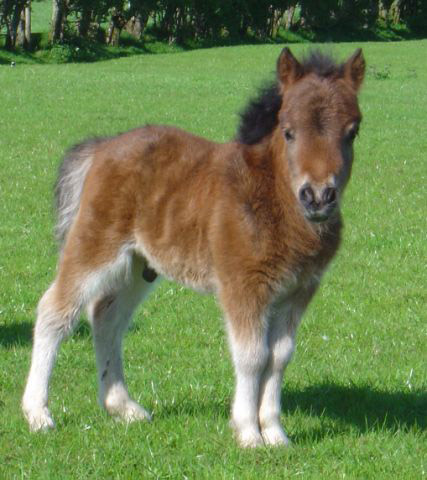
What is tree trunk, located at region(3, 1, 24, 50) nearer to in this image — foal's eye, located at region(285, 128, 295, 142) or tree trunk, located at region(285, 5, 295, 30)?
tree trunk, located at region(285, 5, 295, 30)

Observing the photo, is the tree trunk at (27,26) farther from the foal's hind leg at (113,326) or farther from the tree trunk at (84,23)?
the foal's hind leg at (113,326)

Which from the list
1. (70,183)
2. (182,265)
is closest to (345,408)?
(182,265)

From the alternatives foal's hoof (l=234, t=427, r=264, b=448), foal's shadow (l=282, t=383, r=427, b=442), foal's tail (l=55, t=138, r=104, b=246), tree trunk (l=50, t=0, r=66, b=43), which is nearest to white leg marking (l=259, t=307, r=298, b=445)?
foal's hoof (l=234, t=427, r=264, b=448)

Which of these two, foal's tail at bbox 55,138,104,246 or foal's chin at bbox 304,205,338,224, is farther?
foal's tail at bbox 55,138,104,246

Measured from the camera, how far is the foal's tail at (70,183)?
6.57m

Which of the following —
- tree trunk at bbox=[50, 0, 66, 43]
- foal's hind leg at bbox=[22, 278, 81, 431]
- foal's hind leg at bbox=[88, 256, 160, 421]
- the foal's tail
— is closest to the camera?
foal's hind leg at bbox=[22, 278, 81, 431]

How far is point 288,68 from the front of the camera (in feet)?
18.7

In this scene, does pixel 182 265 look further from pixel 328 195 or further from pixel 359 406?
pixel 359 406

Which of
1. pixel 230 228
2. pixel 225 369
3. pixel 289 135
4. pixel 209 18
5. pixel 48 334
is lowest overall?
pixel 209 18

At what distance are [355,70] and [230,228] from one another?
3.87ft

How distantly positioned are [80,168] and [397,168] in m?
11.8

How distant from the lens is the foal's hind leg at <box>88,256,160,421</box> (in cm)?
636

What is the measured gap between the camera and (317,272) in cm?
570

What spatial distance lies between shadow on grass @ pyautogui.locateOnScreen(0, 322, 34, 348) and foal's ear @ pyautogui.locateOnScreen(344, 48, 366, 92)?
3.47m
